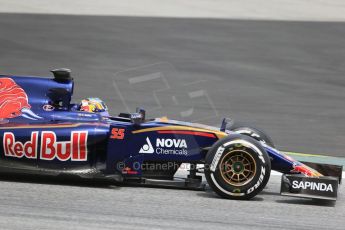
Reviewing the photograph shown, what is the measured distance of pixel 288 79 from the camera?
12.6m

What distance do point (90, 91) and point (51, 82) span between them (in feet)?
11.9

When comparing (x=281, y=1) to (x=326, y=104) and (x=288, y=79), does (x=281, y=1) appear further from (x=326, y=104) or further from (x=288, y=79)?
(x=326, y=104)

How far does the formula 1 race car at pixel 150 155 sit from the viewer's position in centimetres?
707

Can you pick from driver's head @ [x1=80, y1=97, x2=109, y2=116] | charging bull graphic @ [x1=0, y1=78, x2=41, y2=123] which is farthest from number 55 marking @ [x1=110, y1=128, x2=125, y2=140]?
charging bull graphic @ [x1=0, y1=78, x2=41, y2=123]

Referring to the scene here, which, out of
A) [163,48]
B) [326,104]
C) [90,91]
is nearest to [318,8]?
[163,48]


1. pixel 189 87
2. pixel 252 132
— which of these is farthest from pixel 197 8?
pixel 252 132

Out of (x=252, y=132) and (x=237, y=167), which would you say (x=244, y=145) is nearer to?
(x=237, y=167)

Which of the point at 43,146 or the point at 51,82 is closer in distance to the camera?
the point at 43,146

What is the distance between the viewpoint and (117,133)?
24.0ft

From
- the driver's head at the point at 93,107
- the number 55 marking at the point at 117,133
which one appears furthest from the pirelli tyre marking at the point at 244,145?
the driver's head at the point at 93,107

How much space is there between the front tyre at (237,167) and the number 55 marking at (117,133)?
0.84 meters

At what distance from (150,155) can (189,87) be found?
498cm

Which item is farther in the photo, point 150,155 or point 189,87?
point 189,87

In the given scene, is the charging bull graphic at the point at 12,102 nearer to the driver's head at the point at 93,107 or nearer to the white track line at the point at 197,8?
the driver's head at the point at 93,107
